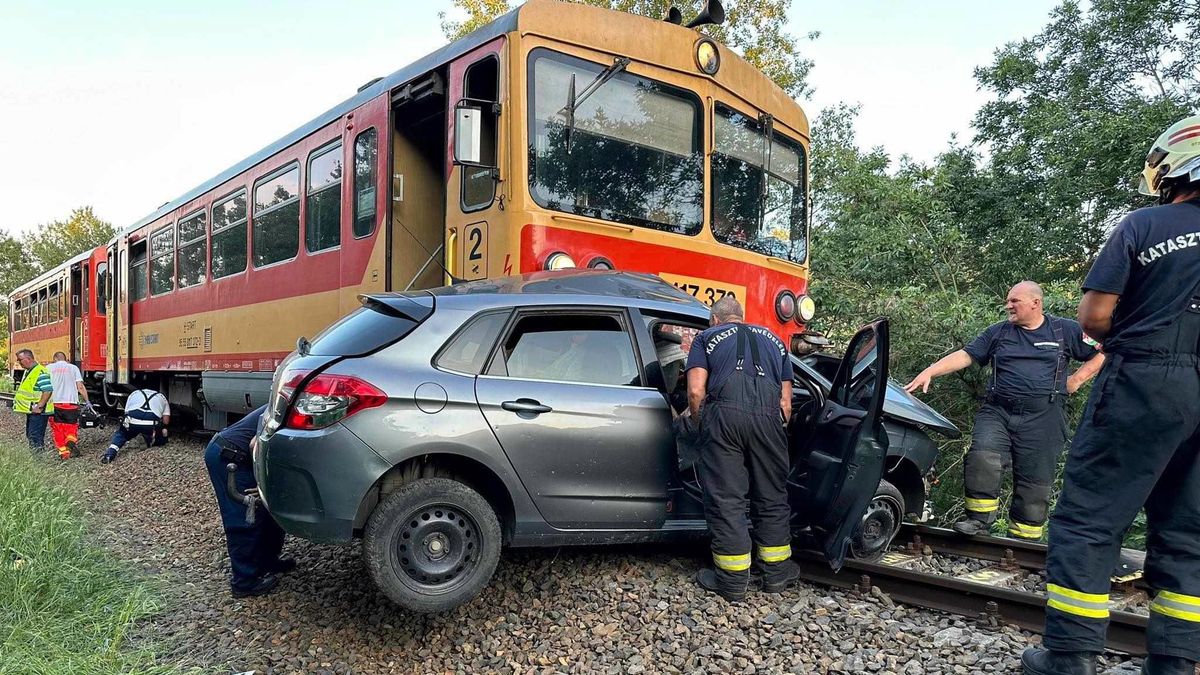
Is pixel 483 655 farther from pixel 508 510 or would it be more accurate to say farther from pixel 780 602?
pixel 780 602

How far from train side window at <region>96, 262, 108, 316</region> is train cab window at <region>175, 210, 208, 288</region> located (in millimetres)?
4523

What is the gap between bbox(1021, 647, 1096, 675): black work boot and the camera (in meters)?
2.80

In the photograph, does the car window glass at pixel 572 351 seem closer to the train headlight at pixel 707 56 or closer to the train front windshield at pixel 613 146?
the train front windshield at pixel 613 146

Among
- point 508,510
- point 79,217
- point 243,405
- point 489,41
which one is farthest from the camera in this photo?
point 79,217

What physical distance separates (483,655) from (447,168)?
128 inches

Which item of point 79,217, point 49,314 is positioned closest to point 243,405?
point 49,314

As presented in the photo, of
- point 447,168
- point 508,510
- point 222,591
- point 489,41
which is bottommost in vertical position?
point 222,591

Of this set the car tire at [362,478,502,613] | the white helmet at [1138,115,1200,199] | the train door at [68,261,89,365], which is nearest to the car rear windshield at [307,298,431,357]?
the car tire at [362,478,502,613]

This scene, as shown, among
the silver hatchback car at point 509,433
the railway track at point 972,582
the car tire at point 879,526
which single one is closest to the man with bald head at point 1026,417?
the railway track at point 972,582

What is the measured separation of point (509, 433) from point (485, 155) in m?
2.21

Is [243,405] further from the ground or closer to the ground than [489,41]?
closer to the ground

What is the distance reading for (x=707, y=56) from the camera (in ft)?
19.0

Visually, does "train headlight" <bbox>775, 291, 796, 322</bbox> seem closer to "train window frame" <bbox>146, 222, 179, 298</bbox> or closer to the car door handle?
the car door handle

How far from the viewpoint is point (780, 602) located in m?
3.88
